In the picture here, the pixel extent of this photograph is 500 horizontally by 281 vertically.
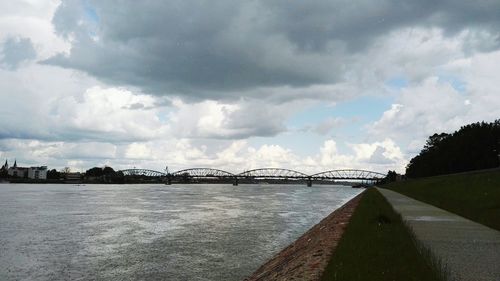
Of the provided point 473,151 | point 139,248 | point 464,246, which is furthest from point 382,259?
point 473,151

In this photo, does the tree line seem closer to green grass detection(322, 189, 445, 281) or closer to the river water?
the river water

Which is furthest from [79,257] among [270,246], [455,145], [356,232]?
[455,145]

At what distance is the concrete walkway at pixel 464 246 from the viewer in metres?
11.7

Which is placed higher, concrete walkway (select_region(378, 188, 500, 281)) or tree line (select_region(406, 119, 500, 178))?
tree line (select_region(406, 119, 500, 178))

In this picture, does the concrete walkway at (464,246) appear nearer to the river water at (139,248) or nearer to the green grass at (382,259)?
the green grass at (382,259)

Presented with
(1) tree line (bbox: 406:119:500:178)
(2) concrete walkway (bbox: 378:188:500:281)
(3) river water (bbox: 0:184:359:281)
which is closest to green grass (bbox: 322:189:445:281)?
(2) concrete walkway (bbox: 378:188:500:281)

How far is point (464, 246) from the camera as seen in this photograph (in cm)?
1567

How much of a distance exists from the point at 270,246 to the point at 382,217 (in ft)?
22.9

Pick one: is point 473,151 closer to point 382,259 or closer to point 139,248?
point 139,248

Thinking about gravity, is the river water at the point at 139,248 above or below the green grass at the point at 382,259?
below

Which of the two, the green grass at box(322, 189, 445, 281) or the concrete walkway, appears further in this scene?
the concrete walkway

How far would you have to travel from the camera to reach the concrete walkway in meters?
11.7

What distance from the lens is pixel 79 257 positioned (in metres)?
24.0

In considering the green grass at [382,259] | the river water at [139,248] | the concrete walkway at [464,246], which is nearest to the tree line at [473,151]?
the river water at [139,248]
